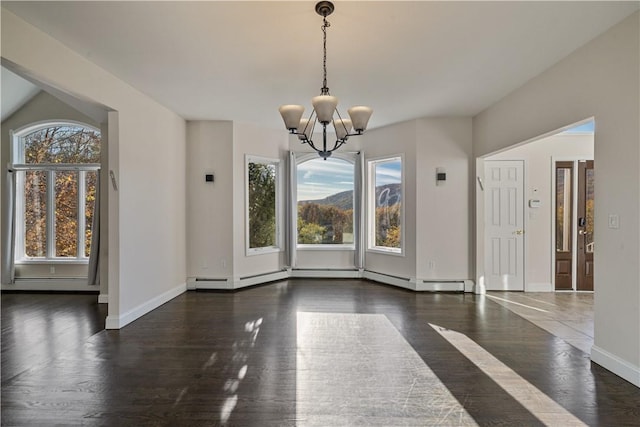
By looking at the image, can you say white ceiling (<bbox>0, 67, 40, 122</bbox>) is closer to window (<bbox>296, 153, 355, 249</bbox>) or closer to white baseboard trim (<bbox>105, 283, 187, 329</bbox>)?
white baseboard trim (<bbox>105, 283, 187, 329</bbox>)

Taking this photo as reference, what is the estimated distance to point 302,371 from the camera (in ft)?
8.59

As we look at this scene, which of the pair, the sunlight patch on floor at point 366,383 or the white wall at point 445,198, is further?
the white wall at point 445,198

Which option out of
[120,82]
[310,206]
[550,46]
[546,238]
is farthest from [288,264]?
[550,46]

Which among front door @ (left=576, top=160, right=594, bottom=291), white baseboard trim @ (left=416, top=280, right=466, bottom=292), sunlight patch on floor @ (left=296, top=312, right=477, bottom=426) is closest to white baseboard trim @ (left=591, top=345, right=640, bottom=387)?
sunlight patch on floor @ (left=296, top=312, right=477, bottom=426)

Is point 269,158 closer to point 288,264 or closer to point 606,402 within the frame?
point 288,264

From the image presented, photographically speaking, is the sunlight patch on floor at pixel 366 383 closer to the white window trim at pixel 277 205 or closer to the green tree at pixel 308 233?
the white window trim at pixel 277 205

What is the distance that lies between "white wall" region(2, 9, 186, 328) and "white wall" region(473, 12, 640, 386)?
459cm

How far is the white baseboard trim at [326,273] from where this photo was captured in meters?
6.07

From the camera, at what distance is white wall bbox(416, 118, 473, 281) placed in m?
5.15

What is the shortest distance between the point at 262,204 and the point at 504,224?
4.04m

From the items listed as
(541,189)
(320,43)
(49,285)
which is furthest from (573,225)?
(49,285)

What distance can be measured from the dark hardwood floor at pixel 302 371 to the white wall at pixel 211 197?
1.21m

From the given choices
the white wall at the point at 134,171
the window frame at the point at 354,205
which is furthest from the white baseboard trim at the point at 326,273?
the white wall at the point at 134,171

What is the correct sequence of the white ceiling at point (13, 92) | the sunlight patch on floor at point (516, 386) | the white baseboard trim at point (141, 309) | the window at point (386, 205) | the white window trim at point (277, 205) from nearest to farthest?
1. the sunlight patch on floor at point (516, 386)
2. the white baseboard trim at point (141, 309)
3. the white ceiling at point (13, 92)
4. the white window trim at point (277, 205)
5. the window at point (386, 205)
